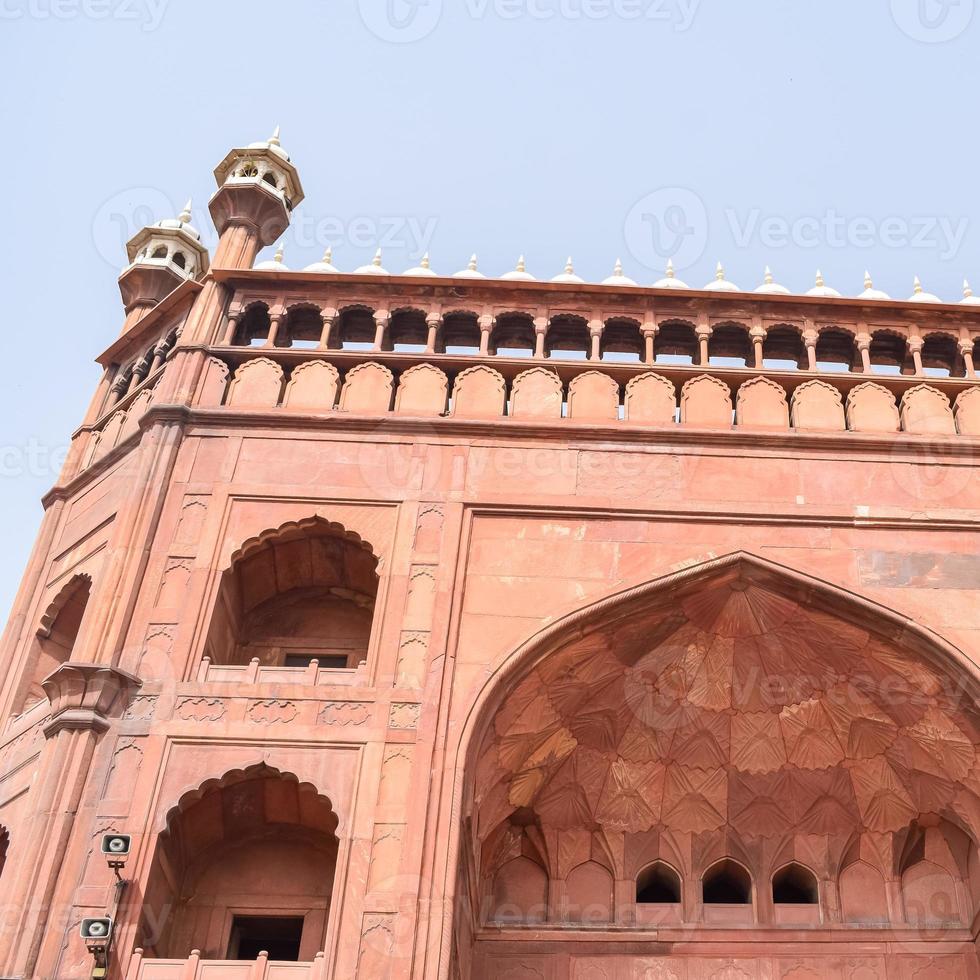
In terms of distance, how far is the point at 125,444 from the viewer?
1330 centimetres

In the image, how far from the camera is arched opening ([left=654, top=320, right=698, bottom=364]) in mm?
13859

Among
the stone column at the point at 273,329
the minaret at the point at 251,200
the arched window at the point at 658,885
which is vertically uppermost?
the minaret at the point at 251,200

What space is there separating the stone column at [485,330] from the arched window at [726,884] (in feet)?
16.8

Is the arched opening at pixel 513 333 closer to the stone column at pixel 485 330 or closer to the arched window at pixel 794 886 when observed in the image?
the stone column at pixel 485 330

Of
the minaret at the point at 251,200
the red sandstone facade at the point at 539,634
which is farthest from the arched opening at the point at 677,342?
the minaret at the point at 251,200

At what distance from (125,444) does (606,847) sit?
5645mm

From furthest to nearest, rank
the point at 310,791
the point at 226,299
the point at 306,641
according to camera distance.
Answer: the point at 226,299, the point at 306,641, the point at 310,791

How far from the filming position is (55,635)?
13.2 metres

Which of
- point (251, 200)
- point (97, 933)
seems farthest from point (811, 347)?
point (97, 933)

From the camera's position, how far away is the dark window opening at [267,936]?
36.6 ft

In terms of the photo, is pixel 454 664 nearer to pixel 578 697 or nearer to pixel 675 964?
pixel 578 697

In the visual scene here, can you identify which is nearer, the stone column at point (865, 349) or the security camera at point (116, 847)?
the security camera at point (116, 847)

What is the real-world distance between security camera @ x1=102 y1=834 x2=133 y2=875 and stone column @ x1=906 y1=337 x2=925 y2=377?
813 centimetres

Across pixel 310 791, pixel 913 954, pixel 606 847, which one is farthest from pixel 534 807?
pixel 913 954
